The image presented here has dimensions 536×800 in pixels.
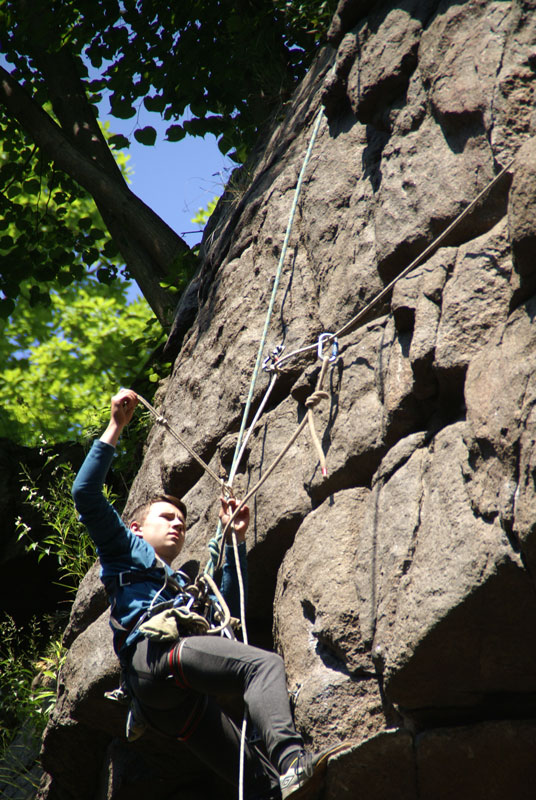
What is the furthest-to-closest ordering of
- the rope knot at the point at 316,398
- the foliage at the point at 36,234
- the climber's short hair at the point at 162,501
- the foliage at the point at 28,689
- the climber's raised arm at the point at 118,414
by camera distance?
the foliage at the point at 36,234
the foliage at the point at 28,689
the climber's short hair at the point at 162,501
the rope knot at the point at 316,398
the climber's raised arm at the point at 118,414

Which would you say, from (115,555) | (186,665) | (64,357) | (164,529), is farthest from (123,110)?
(186,665)

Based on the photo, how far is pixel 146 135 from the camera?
771 centimetres

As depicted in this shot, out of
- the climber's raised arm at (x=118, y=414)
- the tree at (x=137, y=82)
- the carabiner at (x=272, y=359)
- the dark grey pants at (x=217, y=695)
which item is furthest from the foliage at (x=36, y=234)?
the dark grey pants at (x=217, y=695)

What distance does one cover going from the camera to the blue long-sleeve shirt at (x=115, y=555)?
335cm

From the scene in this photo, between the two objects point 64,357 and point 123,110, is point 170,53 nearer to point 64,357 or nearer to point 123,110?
point 123,110

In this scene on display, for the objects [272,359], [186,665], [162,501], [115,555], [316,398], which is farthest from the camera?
[272,359]

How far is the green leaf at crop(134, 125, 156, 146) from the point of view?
770cm

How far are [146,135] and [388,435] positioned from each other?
545cm

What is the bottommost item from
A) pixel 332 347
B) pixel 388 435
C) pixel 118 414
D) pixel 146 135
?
pixel 388 435

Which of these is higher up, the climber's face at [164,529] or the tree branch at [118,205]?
the tree branch at [118,205]

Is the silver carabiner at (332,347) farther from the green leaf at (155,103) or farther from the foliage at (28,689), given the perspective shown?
the green leaf at (155,103)

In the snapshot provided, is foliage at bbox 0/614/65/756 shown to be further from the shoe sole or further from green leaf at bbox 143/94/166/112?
green leaf at bbox 143/94/166/112

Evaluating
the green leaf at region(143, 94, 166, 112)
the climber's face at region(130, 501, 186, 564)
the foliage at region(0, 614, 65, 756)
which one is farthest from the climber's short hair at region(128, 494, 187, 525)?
the green leaf at region(143, 94, 166, 112)

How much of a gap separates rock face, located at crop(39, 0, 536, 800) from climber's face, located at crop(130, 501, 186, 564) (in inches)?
12.7
